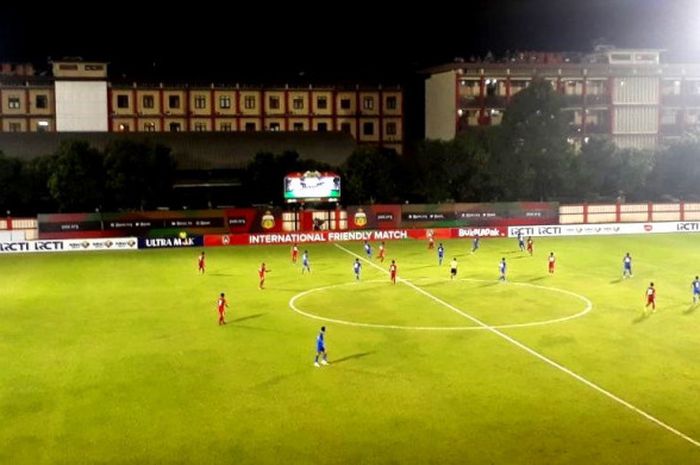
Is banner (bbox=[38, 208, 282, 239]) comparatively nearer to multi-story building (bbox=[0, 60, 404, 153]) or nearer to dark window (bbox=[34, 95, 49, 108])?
multi-story building (bbox=[0, 60, 404, 153])

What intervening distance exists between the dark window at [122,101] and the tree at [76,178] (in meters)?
31.7

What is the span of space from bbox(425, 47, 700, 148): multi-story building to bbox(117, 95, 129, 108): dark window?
4471 centimetres

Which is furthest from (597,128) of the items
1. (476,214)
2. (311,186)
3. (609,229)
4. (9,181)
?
(9,181)

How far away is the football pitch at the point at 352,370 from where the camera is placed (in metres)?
20.7

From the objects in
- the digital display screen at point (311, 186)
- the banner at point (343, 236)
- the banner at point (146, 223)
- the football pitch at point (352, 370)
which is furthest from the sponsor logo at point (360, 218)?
the football pitch at point (352, 370)

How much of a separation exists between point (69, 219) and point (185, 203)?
2219 centimetres

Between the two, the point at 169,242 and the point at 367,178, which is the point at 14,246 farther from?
the point at 367,178

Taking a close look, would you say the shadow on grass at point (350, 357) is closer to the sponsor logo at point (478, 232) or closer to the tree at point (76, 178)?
the sponsor logo at point (478, 232)

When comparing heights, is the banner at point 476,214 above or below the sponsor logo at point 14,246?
above

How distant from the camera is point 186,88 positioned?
112438 mm

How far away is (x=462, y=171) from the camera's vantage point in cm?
8781

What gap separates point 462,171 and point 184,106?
45.5 meters

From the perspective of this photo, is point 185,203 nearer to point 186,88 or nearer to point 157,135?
point 157,135

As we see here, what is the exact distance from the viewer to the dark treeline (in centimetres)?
8088
